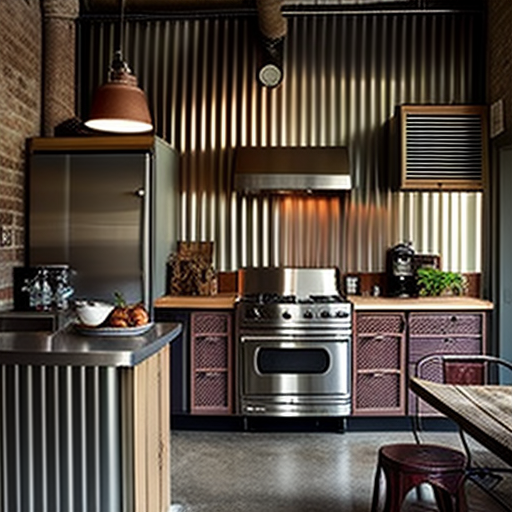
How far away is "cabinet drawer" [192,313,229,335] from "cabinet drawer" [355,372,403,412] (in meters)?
1.07

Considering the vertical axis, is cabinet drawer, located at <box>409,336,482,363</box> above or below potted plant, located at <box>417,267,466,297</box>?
below

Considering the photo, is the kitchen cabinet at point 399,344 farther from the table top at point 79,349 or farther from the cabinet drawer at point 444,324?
the table top at point 79,349

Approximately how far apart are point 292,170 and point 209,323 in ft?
4.41

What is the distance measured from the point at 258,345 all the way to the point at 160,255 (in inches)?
40.1

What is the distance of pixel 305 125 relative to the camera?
235 inches

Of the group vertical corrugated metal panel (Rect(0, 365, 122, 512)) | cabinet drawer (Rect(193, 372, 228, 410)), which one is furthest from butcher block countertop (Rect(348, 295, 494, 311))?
vertical corrugated metal panel (Rect(0, 365, 122, 512))

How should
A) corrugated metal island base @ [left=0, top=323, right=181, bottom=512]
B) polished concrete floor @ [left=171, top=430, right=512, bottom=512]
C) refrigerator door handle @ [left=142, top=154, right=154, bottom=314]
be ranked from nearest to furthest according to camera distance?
corrugated metal island base @ [left=0, top=323, right=181, bottom=512]
polished concrete floor @ [left=171, top=430, right=512, bottom=512]
refrigerator door handle @ [left=142, top=154, right=154, bottom=314]

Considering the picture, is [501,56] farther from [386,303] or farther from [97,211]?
[97,211]

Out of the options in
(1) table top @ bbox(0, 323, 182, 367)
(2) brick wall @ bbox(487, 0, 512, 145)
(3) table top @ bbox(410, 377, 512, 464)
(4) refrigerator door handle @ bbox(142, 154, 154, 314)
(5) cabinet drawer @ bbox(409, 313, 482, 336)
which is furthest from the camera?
(5) cabinet drawer @ bbox(409, 313, 482, 336)

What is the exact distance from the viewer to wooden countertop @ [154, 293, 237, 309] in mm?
5316

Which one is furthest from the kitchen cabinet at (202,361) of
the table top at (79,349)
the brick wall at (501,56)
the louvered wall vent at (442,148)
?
the brick wall at (501,56)

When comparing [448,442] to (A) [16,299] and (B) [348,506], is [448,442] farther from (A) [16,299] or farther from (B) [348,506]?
(A) [16,299]

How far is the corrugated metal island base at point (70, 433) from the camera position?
2.88 metres

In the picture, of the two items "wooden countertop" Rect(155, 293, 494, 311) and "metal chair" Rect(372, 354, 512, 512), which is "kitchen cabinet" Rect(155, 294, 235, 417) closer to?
"wooden countertop" Rect(155, 293, 494, 311)
